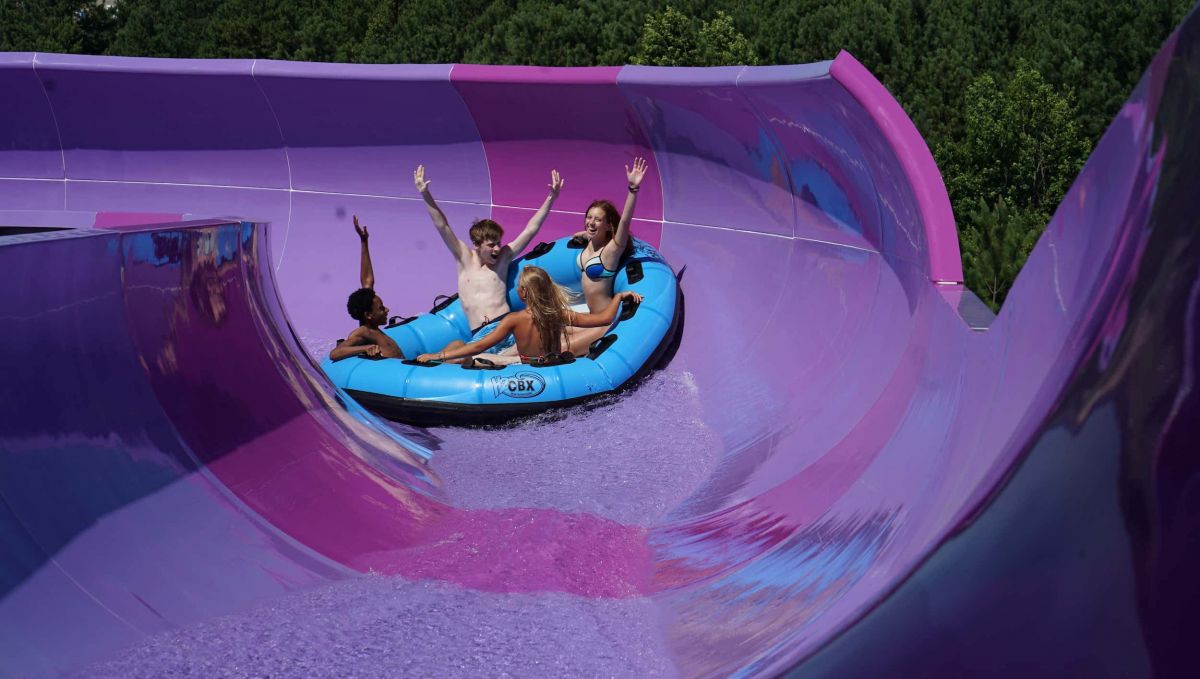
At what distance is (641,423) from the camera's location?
215 inches

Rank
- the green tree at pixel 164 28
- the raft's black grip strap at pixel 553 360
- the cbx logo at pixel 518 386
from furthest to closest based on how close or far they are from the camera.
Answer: the green tree at pixel 164 28 → the raft's black grip strap at pixel 553 360 → the cbx logo at pixel 518 386

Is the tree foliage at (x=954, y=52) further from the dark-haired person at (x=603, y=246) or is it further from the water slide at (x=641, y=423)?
the water slide at (x=641, y=423)

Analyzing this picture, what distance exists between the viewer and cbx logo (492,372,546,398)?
5.44 m

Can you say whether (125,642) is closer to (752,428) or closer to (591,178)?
(752,428)

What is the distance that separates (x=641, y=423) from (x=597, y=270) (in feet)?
4.10

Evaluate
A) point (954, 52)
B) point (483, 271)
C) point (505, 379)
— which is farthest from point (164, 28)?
point (505, 379)

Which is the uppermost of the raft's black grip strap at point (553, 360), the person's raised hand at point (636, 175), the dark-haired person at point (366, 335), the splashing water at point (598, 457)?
the person's raised hand at point (636, 175)

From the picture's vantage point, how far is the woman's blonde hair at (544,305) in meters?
5.80

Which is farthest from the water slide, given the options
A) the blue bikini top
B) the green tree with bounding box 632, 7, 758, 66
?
the green tree with bounding box 632, 7, 758, 66

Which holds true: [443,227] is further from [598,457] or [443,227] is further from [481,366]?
[598,457]

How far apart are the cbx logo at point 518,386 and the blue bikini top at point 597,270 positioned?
1129 mm

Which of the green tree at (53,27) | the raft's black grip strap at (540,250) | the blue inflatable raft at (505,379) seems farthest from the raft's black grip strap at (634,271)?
the green tree at (53,27)

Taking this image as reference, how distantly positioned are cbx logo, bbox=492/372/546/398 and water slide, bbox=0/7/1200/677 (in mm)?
169

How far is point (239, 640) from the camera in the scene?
282 centimetres
